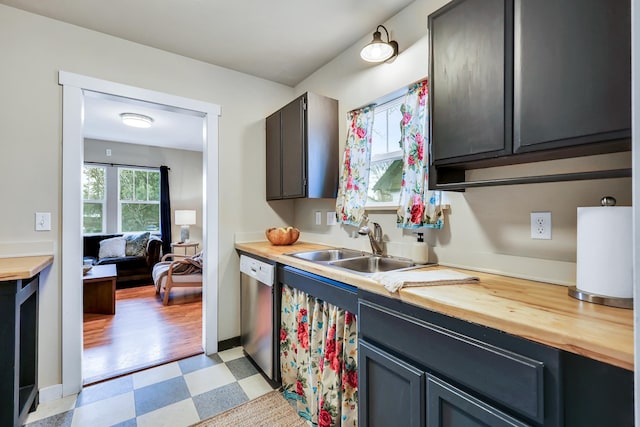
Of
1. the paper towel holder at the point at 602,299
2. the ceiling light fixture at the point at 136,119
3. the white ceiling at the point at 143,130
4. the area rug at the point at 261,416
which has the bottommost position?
the area rug at the point at 261,416

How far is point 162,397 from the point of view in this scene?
1.87m

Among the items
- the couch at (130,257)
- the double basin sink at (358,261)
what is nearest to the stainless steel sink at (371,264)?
the double basin sink at (358,261)

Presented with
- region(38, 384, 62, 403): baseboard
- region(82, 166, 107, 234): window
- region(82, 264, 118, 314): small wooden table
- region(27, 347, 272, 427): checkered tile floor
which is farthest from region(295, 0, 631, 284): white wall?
region(82, 166, 107, 234): window

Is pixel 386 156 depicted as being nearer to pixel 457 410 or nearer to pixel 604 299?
pixel 604 299

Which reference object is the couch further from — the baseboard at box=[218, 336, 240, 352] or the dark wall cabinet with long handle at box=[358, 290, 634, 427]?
the dark wall cabinet with long handle at box=[358, 290, 634, 427]

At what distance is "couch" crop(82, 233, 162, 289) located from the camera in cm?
461

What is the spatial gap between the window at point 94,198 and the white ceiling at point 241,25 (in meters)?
4.08

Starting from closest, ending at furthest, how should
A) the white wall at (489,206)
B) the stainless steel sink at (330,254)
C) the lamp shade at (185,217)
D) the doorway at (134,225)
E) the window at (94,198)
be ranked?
the white wall at (489,206)
the stainless steel sink at (330,254)
the doorway at (134,225)
the window at (94,198)
the lamp shade at (185,217)

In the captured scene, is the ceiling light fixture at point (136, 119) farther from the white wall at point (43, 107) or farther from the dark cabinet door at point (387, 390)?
the dark cabinet door at point (387, 390)

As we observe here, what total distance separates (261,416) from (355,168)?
67.6 inches

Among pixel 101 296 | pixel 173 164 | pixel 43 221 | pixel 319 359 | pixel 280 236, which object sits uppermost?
pixel 173 164

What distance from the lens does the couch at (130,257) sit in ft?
15.1

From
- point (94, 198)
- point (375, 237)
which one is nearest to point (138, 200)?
point (94, 198)

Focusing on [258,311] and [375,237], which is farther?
[258,311]
